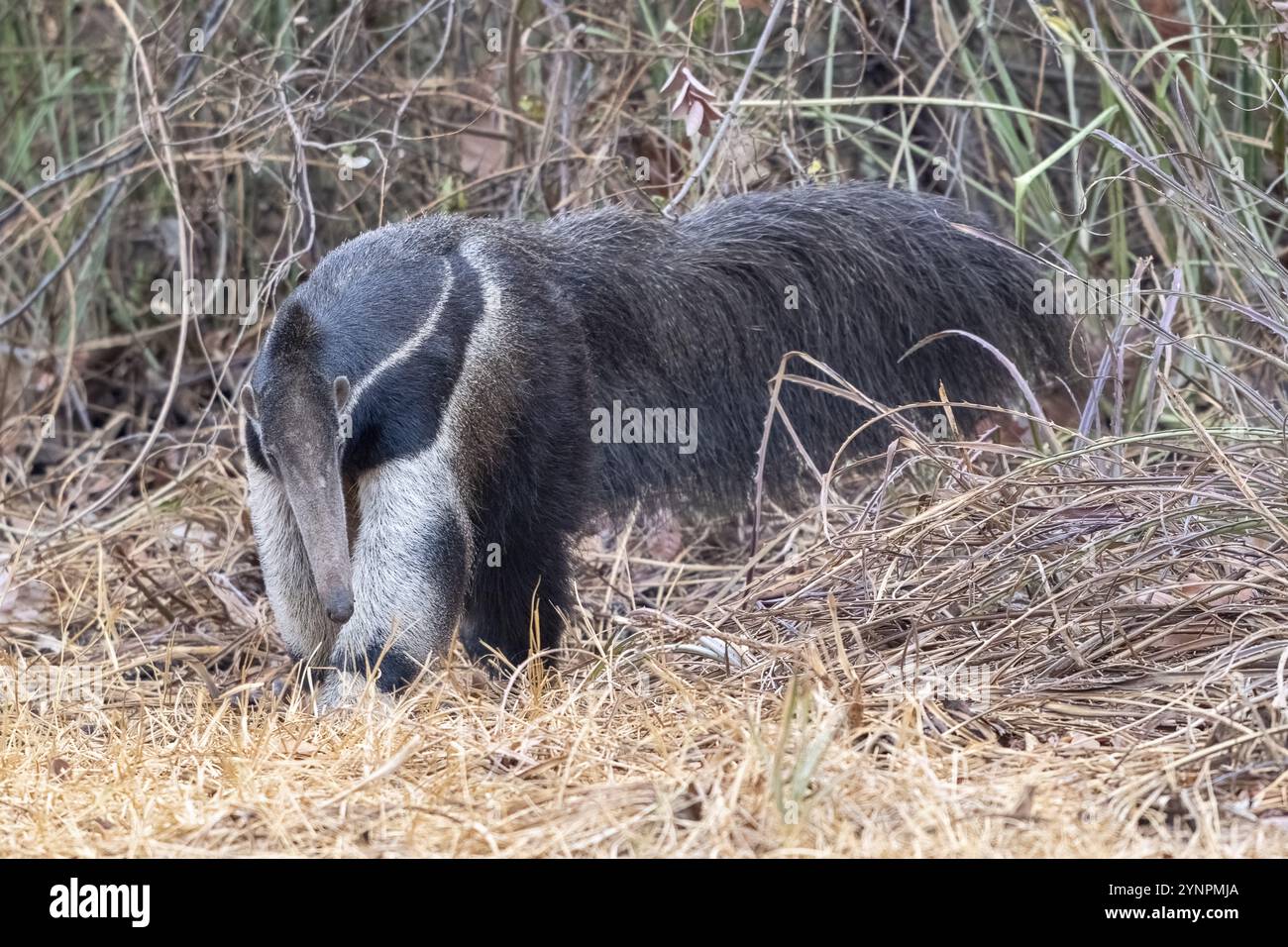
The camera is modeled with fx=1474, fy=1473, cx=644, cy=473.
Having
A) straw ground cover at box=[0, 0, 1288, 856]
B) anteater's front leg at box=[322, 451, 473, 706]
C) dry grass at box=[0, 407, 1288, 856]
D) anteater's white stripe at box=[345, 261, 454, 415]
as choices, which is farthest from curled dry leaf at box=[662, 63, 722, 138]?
anteater's front leg at box=[322, 451, 473, 706]

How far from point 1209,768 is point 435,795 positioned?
64.5 inches

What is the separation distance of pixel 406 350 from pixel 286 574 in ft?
2.65

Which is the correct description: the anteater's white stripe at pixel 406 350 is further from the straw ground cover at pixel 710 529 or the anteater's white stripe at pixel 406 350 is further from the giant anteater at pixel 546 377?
the straw ground cover at pixel 710 529

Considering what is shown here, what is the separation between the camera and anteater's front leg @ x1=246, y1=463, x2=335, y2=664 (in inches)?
172

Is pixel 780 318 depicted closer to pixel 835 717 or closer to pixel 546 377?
pixel 546 377

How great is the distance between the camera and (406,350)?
422cm

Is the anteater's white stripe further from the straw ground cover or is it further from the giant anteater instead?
the straw ground cover

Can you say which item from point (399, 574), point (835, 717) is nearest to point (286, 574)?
point (399, 574)

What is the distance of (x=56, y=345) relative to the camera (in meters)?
7.49

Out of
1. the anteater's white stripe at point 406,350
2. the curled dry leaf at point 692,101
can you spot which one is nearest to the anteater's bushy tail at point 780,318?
the curled dry leaf at point 692,101

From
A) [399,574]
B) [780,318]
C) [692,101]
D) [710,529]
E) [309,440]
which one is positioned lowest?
[710,529]

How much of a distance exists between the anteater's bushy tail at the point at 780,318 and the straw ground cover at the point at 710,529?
0.56ft

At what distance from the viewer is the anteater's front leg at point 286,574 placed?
438 cm

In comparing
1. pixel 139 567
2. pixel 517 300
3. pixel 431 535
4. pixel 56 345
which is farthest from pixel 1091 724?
pixel 56 345
